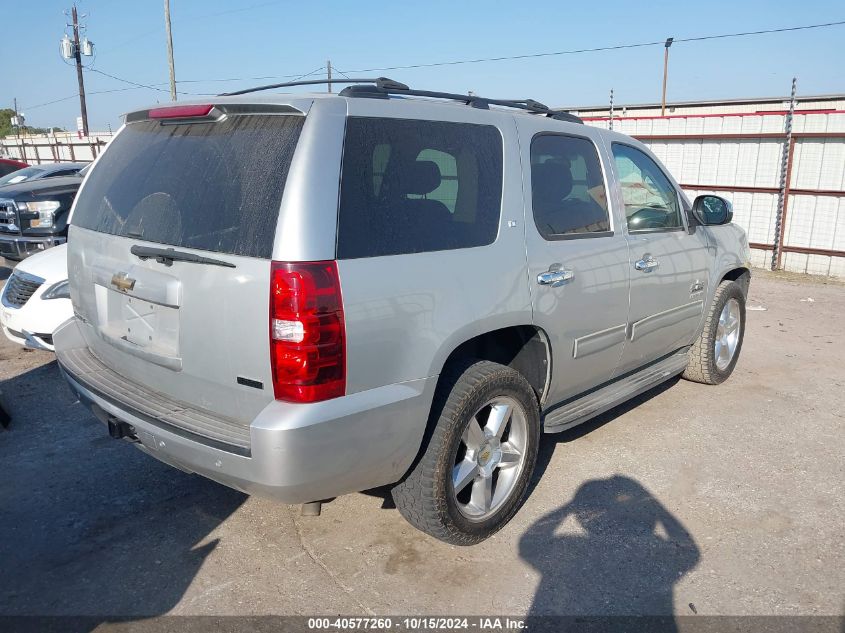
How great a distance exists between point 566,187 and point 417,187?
1.13m

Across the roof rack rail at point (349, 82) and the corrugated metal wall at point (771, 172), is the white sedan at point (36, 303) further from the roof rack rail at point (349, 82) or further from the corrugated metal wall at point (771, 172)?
the corrugated metal wall at point (771, 172)

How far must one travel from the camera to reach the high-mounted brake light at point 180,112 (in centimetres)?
276

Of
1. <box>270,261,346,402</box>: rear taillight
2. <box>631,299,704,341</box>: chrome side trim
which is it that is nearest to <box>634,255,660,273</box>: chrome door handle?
<box>631,299,704,341</box>: chrome side trim

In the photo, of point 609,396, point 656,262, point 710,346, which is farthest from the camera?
point 710,346

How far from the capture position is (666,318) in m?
4.41

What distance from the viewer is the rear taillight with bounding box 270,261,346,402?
233 centimetres

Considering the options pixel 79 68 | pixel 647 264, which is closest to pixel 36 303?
pixel 647 264

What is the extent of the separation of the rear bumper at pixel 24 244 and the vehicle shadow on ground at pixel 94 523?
152 inches

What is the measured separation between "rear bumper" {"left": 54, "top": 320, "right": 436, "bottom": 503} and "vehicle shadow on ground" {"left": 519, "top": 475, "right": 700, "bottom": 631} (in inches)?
32.9

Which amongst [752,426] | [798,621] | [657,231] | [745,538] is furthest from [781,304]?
[798,621]

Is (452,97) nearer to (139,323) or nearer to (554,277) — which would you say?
(554,277)

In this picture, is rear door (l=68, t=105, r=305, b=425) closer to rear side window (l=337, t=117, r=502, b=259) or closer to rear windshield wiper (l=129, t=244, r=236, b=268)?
rear windshield wiper (l=129, t=244, r=236, b=268)

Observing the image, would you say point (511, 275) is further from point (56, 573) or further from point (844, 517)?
point (56, 573)

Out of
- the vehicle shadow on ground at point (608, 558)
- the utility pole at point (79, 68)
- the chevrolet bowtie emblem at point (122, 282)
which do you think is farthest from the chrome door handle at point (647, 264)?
the utility pole at point (79, 68)
